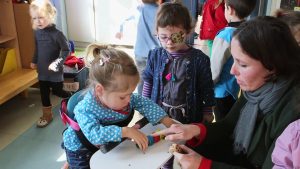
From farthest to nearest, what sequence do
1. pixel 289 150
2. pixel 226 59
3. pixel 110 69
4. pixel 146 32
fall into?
1. pixel 146 32
2. pixel 226 59
3. pixel 110 69
4. pixel 289 150

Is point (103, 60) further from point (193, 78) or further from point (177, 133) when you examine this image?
point (193, 78)

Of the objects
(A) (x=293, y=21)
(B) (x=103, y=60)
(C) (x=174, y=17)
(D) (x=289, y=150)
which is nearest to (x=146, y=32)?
(C) (x=174, y=17)

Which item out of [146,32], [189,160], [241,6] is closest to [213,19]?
[146,32]

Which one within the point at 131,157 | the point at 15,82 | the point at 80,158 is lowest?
the point at 15,82

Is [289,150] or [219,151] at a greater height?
[289,150]

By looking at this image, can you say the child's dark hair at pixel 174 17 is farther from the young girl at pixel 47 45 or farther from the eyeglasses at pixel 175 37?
the young girl at pixel 47 45

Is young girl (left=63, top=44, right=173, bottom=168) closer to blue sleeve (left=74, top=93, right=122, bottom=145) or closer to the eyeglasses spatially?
blue sleeve (left=74, top=93, right=122, bottom=145)

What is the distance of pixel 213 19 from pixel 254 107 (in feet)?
6.09

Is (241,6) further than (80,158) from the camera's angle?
Yes

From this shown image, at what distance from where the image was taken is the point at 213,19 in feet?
9.29

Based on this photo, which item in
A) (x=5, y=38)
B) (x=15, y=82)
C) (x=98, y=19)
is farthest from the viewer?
(x=98, y=19)

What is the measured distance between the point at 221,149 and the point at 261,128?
276 millimetres

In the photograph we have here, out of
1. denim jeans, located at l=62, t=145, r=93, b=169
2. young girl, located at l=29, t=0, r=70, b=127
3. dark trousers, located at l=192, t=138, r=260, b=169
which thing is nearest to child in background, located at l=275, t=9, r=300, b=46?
dark trousers, located at l=192, t=138, r=260, b=169

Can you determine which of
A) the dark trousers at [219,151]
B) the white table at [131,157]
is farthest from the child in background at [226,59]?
the white table at [131,157]
